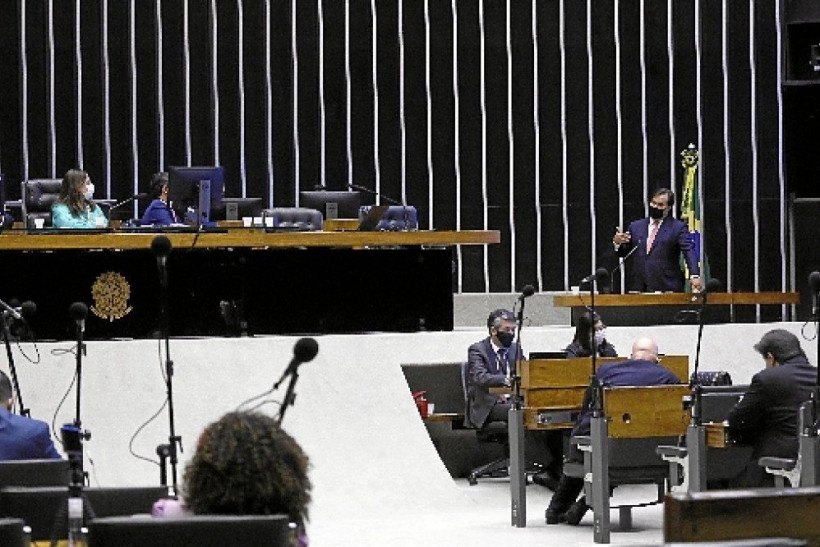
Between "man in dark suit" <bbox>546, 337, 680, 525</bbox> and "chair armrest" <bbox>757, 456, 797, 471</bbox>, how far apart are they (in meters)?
1.16

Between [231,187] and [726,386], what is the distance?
658 cm

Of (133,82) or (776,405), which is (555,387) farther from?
(133,82)

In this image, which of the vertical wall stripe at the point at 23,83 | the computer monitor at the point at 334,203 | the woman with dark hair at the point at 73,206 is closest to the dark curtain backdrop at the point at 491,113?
the vertical wall stripe at the point at 23,83

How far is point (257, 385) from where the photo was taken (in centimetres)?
1090

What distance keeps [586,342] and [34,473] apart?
17.8ft

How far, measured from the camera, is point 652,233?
13609mm

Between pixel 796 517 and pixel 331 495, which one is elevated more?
pixel 796 517

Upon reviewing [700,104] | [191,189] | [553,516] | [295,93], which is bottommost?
[553,516]

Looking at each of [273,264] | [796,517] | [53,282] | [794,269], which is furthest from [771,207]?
[796,517]

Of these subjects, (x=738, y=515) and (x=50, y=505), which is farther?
(x=50, y=505)

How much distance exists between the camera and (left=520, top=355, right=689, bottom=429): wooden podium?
10.2 metres

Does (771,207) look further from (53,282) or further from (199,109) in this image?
(53,282)

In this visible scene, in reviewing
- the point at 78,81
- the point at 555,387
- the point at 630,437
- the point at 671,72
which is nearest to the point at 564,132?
the point at 671,72

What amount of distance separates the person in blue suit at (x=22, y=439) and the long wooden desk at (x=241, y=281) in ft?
13.4
